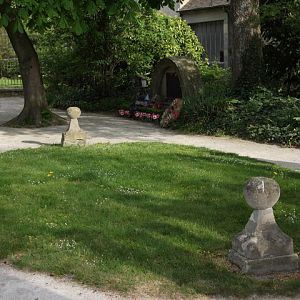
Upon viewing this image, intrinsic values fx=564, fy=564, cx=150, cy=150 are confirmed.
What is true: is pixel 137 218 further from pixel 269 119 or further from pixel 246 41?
pixel 246 41

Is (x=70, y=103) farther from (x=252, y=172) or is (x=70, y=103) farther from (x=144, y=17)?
(x=252, y=172)

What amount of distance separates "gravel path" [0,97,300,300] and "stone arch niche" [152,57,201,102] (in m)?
1.55

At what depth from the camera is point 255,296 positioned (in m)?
4.46

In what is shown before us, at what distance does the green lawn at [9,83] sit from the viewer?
30469 mm

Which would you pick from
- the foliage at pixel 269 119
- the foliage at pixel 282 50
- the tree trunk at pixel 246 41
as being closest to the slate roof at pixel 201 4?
the foliage at pixel 282 50

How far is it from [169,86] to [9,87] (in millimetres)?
14210

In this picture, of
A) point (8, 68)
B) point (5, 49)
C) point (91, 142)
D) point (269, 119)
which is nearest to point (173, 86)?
point (269, 119)

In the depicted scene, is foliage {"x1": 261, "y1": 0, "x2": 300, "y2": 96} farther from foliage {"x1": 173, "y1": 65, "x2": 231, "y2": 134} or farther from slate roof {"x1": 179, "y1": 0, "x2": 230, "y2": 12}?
slate roof {"x1": 179, "y1": 0, "x2": 230, "y2": 12}

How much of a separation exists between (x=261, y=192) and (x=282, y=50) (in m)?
14.3

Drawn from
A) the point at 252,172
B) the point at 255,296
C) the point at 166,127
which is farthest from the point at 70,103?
the point at 255,296

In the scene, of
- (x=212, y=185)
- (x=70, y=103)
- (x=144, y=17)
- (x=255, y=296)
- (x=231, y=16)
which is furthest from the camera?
(x=70, y=103)

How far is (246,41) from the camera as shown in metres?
15.3

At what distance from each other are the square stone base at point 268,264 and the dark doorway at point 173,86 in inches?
510

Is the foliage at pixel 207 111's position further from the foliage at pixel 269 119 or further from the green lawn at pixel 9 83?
the green lawn at pixel 9 83
